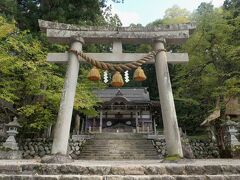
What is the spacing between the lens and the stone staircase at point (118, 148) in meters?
16.1

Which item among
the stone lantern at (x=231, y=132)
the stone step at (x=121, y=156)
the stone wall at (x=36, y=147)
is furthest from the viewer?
the stone step at (x=121, y=156)

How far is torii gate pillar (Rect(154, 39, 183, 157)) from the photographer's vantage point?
5.86m

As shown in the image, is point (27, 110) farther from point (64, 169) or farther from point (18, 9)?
point (64, 169)

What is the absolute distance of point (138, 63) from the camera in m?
6.68

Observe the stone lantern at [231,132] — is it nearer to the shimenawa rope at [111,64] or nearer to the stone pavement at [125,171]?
the shimenawa rope at [111,64]

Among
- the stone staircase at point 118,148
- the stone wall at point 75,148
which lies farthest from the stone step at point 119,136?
the stone wall at point 75,148

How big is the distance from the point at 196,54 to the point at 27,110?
11.0 metres

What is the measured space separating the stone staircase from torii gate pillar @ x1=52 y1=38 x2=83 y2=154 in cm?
1013

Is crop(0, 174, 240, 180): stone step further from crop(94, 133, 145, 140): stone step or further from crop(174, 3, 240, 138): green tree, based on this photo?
crop(94, 133, 145, 140): stone step

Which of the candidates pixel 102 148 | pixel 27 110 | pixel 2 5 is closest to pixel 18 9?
pixel 2 5

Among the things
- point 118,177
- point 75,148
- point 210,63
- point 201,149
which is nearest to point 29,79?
point 75,148

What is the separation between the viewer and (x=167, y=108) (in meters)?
6.20

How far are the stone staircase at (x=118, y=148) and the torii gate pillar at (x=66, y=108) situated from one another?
1013 centimetres

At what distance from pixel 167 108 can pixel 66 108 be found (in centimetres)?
249
